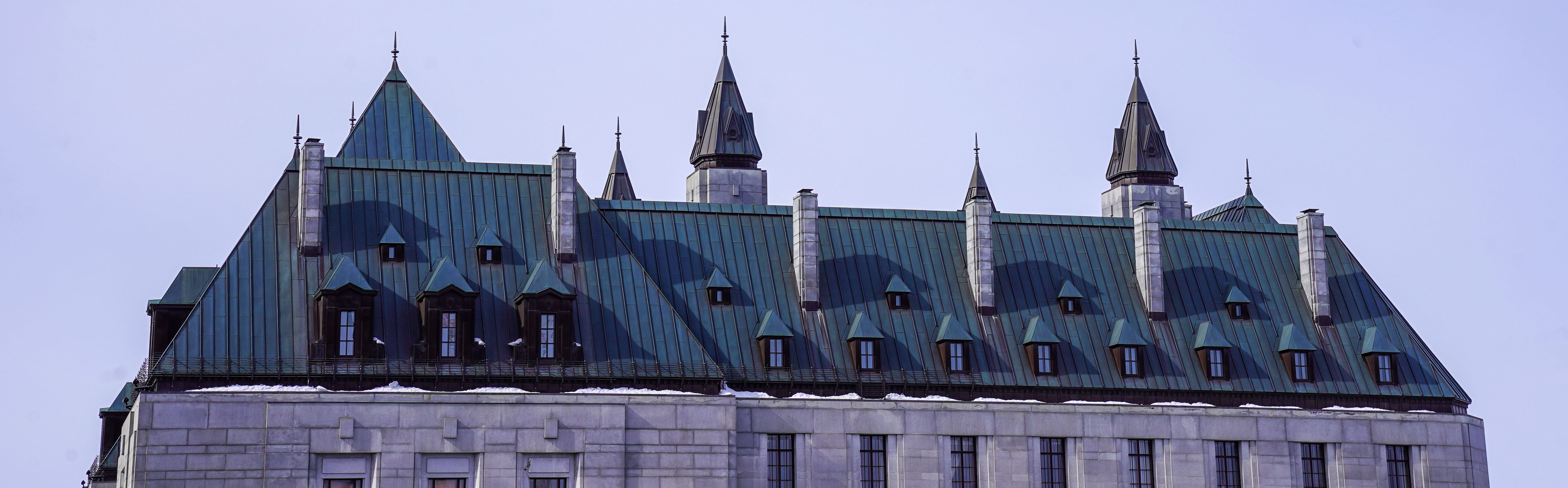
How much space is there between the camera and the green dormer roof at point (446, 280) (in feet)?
229

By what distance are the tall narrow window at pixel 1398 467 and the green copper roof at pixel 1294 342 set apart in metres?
4.51

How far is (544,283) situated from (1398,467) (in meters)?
32.1

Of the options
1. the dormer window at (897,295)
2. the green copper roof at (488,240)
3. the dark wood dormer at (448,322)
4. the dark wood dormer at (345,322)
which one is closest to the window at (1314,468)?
the dormer window at (897,295)

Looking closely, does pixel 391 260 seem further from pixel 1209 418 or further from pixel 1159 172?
pixel 1159 172

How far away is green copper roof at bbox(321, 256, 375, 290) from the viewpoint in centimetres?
6894

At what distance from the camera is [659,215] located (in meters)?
79.9

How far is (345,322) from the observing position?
69.2 m

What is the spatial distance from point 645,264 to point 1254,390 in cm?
2243

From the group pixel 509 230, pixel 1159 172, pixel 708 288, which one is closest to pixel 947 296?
pixel 708 288

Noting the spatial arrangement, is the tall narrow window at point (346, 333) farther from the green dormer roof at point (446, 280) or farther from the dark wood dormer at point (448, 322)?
the green dormer roof at point (446, 280)

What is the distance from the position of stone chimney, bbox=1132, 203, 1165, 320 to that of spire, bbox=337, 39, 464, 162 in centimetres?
2532

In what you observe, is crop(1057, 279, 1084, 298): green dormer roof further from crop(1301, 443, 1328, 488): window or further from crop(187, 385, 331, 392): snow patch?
crop(187, 385, 331, 392): snow patch

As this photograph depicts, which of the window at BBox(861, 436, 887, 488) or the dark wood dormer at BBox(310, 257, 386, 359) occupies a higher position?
the dark wood dormer at BBox(310, 257, 386, 359)

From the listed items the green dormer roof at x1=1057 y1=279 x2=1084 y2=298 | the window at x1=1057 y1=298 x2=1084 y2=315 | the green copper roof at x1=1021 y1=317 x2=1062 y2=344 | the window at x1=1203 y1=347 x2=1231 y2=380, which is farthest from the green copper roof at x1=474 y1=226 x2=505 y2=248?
the window at x1=1203 y1=347 x2=1231 y2=380
